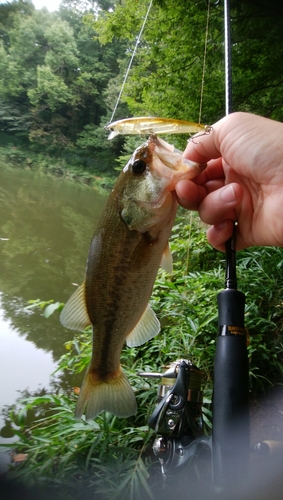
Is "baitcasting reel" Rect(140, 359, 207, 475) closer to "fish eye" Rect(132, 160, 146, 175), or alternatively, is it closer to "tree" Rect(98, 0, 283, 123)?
"fish eye" Rect(132, 160, 146, 175)

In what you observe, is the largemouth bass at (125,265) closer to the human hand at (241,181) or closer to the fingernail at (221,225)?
the human hand at (241,181)

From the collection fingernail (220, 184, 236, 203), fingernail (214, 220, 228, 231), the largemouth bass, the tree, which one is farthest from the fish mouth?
the tree

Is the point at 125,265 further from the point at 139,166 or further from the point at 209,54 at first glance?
the point at 209,54

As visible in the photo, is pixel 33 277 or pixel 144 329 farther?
pixel 33 277

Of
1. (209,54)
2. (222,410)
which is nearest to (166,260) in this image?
(222,410)

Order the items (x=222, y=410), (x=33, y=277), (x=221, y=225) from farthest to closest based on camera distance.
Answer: (x=33, y=277), (x=221, y=225), (x=222, y=410)

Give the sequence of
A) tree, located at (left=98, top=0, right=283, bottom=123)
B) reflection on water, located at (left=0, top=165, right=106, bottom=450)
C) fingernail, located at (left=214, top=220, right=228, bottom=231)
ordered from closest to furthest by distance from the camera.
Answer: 1. fingernail, located at (left=214, top=220, right=228, bottom=231)
2. reflection on water, located at (left=0, top=165, right=106, bottom=450)
3. tree, located at (left=98, top=0, right=283, bottom=123)

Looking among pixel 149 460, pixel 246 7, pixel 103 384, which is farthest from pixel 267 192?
pixel 246 7
